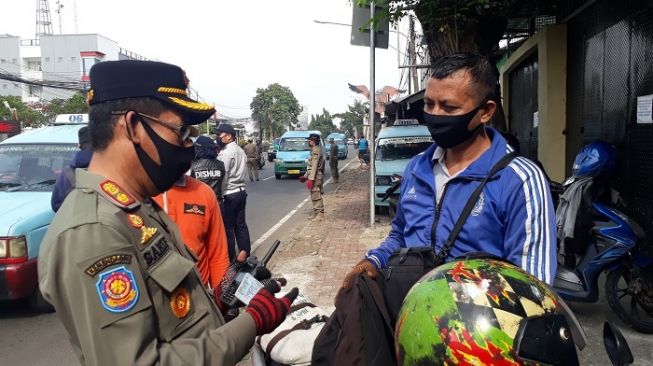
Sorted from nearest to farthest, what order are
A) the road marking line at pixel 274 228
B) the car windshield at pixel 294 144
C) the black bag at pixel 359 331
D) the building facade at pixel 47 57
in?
the black bag at pixel 359 331 → the road marking line at pixel 274 228 → the car windshield at pixel 294 144 → the building facade at pixel 47 57

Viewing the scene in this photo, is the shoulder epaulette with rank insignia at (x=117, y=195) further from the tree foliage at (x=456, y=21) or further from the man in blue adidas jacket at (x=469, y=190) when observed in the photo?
the tree foliage at (x=456, y=21)

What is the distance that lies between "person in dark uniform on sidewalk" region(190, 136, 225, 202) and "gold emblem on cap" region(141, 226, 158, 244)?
360 centimetres

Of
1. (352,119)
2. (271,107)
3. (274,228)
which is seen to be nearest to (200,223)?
(274,228)

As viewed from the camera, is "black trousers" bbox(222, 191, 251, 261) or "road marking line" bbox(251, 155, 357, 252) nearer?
"black trousers" bbox(222, 191, 251, 261)

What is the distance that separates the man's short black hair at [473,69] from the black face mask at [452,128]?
7 cm

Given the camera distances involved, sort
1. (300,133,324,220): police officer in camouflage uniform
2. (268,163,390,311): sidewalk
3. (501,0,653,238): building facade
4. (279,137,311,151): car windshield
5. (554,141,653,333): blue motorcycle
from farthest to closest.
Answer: (279,137,311,151): car windshield → (300,133,324,220): police officer in camouflage uniform → (268,163,390,311): sidewalk → (501,0,653,238): building facade → (554,141,653,333): blue motorcycle

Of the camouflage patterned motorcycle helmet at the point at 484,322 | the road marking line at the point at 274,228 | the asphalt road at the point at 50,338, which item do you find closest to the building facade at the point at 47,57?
the road marking line at the point at 274,228

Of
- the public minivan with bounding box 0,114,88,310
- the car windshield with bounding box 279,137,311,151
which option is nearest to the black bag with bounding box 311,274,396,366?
the public minivan with bounding box 0,114,88,310

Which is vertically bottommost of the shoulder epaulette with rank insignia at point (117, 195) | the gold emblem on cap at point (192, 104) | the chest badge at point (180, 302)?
the chest badge at point (180, 302)

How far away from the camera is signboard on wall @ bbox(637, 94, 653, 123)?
462cm

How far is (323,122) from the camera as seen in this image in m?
96.2

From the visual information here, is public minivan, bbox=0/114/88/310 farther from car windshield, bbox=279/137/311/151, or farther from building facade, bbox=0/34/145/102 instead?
building facade, bbox=0/34/145/102

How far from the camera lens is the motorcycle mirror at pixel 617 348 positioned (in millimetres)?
1407

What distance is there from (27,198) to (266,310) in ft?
15.2
